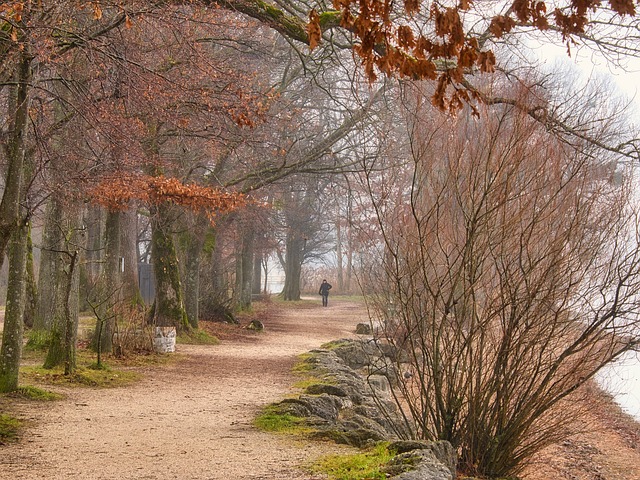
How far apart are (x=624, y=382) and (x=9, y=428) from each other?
25.6 ft

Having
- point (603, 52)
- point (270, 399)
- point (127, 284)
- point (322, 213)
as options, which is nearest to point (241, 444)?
point (270, 399)

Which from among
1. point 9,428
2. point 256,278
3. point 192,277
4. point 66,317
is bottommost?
point 9,428

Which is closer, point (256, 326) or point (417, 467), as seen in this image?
point (417, 467)

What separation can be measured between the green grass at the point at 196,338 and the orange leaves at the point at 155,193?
186 inches

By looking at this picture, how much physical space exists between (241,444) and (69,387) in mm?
4643

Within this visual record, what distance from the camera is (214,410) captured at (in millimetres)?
10789

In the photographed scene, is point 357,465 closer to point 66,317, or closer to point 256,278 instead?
point 66,317

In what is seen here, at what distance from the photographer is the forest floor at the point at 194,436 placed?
7203 mm

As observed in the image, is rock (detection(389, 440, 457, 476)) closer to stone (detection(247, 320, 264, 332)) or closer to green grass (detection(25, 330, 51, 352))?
green grass (detection(25, 330, 51, 352))

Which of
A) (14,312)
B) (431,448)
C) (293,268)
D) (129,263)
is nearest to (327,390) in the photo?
(14,312)

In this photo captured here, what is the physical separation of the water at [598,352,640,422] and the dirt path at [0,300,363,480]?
147 inches

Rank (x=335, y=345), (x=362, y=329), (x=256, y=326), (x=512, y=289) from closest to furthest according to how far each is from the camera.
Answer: (x=512, y=289), (x=335, y=345), (x=256, y=326), (x=362, y=329)

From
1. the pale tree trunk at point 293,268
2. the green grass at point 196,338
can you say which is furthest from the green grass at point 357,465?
the pale tree trunk at point 293,268

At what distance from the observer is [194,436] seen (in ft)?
29.0
